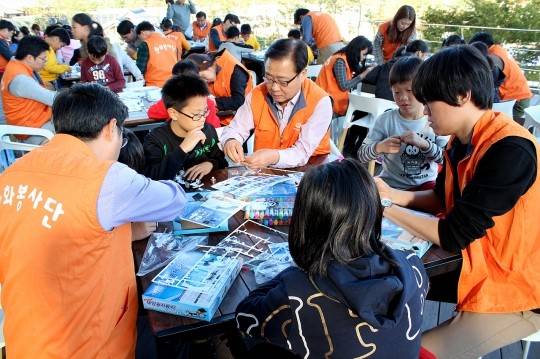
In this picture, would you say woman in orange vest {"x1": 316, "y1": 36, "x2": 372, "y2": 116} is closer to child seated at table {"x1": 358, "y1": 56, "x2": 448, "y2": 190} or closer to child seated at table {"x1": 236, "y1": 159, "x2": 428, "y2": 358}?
child seated at table {"x1": 358, "y1": 56, "x2": 448, "y2": 190}

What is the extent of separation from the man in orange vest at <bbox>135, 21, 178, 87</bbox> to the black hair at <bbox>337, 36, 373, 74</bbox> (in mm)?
2204

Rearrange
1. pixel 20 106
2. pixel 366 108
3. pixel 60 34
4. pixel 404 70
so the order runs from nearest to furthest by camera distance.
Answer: pixel 404 70 < pixel 366 108 < pixel 20 106 < pixel 60 34

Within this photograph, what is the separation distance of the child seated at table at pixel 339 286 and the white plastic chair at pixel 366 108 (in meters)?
2.90

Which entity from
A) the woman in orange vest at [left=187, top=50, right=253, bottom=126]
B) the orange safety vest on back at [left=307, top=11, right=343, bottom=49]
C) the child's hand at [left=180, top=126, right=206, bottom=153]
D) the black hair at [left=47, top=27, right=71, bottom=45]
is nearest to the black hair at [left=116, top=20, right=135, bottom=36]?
the black hair at [left=47, top=27, right=71, bottom=45]

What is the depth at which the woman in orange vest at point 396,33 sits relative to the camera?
18.3 ft

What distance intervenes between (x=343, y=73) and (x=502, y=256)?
350 cm

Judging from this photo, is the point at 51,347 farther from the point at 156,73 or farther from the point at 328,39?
the point at 328,39

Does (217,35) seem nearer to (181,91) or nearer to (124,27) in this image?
(124,27)

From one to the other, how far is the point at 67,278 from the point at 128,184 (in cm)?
33

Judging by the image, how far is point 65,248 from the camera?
4.02 ft

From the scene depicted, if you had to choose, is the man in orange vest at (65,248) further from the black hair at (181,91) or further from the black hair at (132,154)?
the black hair at (181,91)

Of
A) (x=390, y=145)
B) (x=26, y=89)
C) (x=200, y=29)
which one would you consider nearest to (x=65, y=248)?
(x=390, y=145)

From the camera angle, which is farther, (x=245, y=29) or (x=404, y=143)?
(x=245, y=29)

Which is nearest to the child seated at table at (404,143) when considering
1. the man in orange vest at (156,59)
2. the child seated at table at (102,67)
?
the man in orange vest at (156,59)
